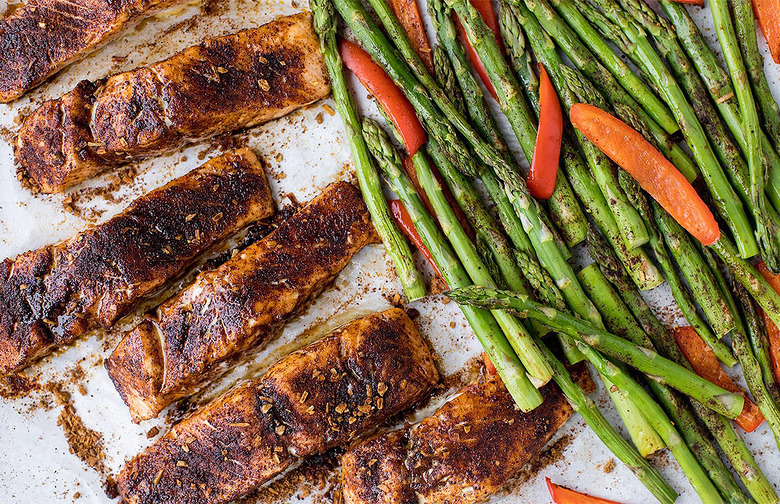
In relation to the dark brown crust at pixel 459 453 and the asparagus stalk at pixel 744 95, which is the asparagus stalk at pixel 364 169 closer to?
the dark brown crust at pixel 459 453

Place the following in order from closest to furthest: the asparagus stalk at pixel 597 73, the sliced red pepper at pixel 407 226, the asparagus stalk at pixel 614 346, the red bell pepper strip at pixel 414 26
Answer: the asparagus stalk at pixel 614 346
the asparagus stalk at pixel 597 73
the sliced red pepper at pixel 407 226
the red bell pepper strip at pixel 414 26

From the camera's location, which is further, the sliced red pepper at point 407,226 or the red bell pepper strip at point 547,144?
the sliced red pepper at point 407,226

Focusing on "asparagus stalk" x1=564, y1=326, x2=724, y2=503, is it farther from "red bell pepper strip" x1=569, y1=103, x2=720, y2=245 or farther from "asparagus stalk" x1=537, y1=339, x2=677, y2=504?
"red bell pepper strip" x1=569, y1=103, x2=720, y2=245

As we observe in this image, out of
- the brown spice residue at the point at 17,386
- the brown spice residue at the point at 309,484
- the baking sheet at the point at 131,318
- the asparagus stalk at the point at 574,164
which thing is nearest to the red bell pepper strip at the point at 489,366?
the baking sheet at the point at 131,318

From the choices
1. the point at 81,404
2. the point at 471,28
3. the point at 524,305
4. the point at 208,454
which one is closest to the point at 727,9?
the point at 471,28

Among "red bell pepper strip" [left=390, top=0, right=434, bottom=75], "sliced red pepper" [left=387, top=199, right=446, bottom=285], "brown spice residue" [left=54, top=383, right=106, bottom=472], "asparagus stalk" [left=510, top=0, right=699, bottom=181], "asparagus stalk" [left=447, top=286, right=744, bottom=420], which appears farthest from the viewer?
"brown spice residue" [left=54, top=383, right=106, bottom=472]

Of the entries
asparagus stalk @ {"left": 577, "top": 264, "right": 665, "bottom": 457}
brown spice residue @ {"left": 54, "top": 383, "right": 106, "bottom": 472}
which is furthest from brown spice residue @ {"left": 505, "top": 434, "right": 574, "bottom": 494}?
brown spice residue @ {"left": 54, "top": 383, "right": 106, "bottom": 472}
